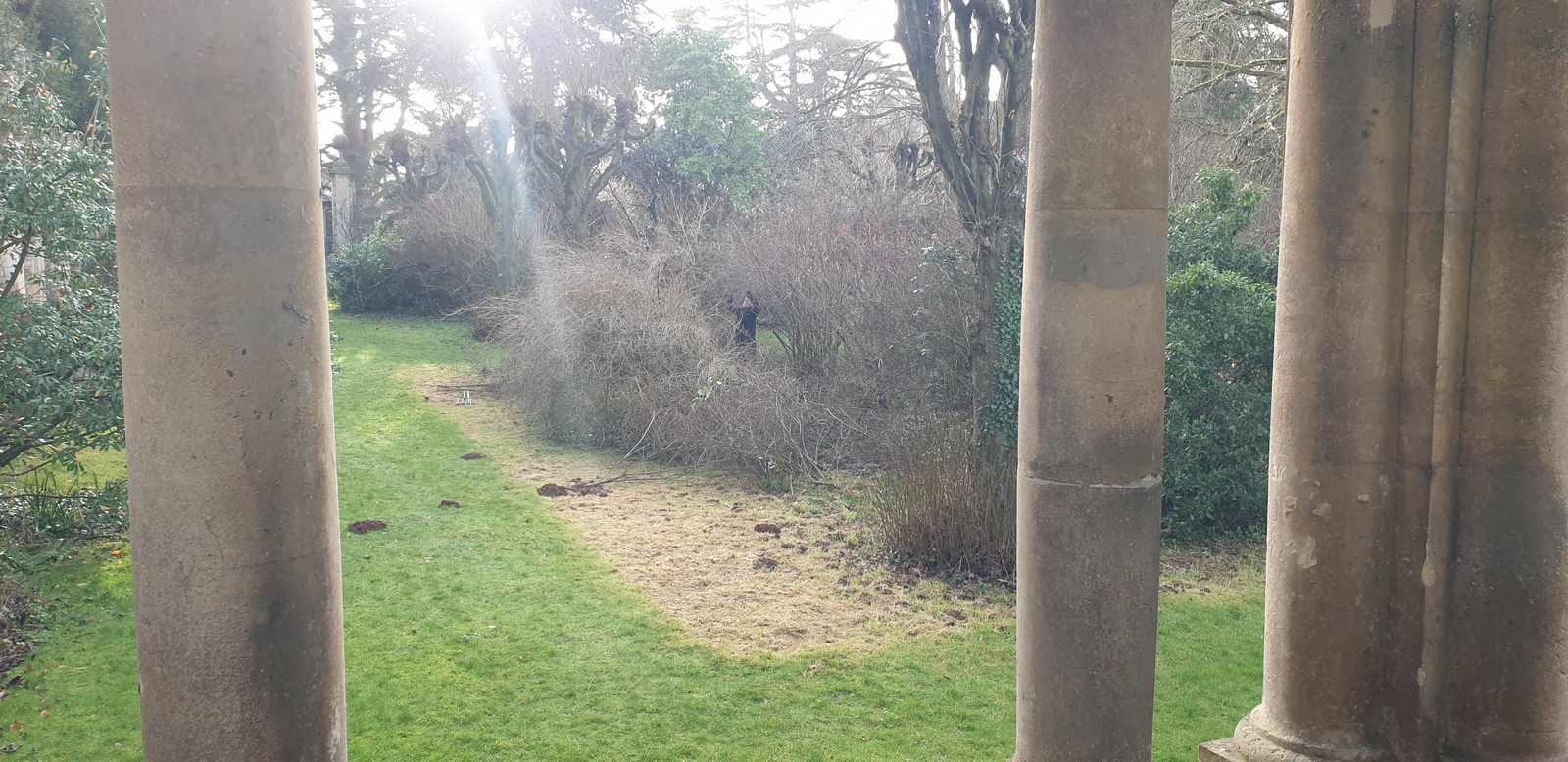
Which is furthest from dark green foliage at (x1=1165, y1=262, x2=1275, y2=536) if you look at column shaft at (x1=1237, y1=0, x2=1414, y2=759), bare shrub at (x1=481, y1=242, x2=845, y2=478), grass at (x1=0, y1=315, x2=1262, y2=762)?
column shaft at (x1=1237, y1=0, x2=1414, y2=759)

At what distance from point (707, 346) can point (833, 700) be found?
7455 millimetres

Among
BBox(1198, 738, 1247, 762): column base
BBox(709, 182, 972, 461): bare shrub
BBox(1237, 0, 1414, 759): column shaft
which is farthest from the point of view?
BBox(709, 182, 972, 461): bare shrub

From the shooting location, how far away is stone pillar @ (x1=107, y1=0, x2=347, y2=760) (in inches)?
110

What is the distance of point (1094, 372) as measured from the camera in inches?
148

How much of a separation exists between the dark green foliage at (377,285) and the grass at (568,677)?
673 inches

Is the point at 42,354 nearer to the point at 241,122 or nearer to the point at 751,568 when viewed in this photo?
the point at 751,568

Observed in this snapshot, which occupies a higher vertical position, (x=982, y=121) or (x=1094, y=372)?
(x=982, y=121)

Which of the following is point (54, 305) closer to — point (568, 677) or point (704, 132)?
point (568, 677)

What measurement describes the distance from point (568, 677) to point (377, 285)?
20658 mm

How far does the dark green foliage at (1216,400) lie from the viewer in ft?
30.0

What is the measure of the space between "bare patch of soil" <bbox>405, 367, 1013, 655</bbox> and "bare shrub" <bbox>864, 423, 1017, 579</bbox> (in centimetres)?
32

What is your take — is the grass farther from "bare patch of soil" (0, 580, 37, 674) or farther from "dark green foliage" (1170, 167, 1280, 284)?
"dark green foliage" (1170, 167, 1280, 284)

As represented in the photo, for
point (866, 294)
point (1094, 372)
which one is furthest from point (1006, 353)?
point (1094, 372)

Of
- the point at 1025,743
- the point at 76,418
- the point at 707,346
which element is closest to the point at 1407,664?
the point at 1025,743
